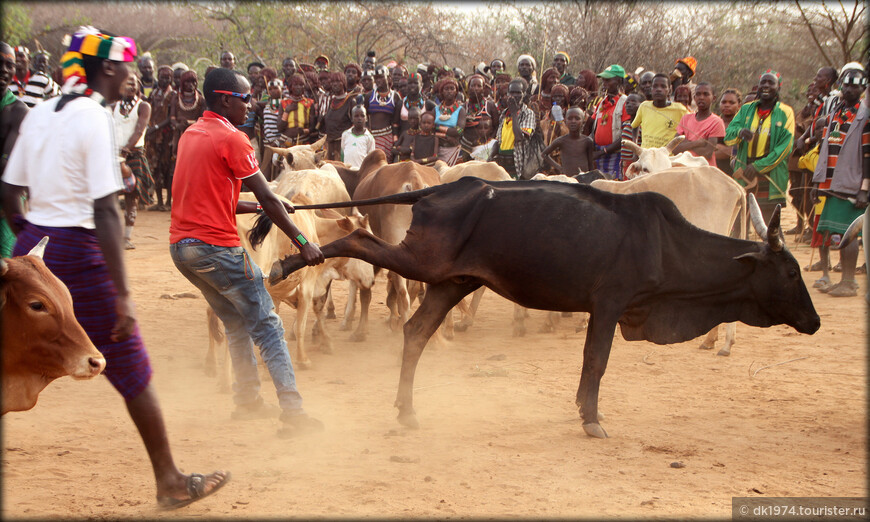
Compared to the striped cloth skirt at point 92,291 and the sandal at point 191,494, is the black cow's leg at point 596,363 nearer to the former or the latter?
the sandal at point 191,494

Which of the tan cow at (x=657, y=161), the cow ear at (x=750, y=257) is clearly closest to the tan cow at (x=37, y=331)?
the cow ear at (x=750, y=257)

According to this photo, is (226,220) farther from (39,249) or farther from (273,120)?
(273,120)

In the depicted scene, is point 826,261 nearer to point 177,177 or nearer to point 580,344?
point 580,344

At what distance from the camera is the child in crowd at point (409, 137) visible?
13.3 metres

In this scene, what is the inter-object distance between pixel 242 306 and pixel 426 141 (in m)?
8.25

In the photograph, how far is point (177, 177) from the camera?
5.06 meters

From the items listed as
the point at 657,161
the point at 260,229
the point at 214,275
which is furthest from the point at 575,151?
the point at 214,275

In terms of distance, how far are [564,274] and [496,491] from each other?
1628 mm

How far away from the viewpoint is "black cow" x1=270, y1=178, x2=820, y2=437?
5508mm

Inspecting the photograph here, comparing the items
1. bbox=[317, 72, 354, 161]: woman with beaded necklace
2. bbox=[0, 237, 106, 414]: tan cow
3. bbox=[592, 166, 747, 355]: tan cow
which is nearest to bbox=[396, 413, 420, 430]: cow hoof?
bbox=[0, 237, 106, 414]: tan cow

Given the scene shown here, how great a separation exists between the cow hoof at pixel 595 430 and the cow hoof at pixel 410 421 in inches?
43.4

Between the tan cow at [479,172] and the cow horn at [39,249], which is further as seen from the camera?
the tan cow at [479,172]

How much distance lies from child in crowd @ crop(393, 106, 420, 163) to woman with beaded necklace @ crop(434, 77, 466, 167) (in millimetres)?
373

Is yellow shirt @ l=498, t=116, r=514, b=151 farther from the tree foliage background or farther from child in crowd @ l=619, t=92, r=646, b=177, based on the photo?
the tree foliage background
